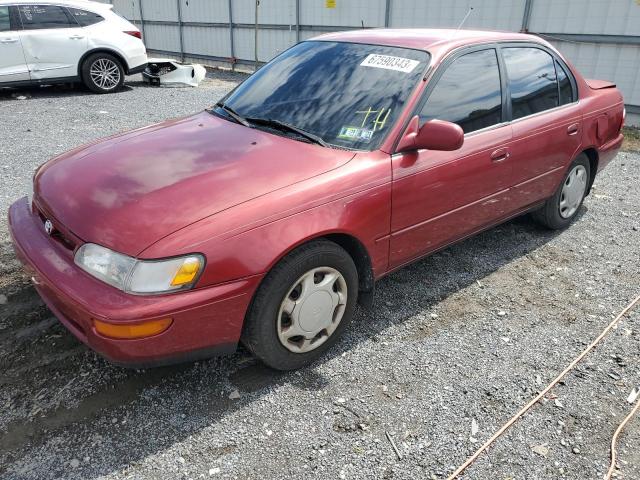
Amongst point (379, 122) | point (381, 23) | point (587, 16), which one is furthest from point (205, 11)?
point (379, 122)

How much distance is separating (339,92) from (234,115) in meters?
0.73

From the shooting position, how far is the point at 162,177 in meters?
2.62

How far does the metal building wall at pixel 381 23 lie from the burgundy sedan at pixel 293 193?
209 inches

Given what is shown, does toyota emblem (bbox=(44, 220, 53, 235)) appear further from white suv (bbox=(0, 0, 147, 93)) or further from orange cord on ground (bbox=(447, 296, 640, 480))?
white suv (bbox=(0, 0, 147, 93))

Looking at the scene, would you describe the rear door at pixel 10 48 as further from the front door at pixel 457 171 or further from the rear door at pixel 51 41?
the front door at pixel 457 171

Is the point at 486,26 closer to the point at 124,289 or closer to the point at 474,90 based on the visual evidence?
the point at 474,90

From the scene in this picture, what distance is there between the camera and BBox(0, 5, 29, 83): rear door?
8.77 m

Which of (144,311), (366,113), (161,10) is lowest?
(144,311)

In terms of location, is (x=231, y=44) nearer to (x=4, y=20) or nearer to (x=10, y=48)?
(x=4, y=20)

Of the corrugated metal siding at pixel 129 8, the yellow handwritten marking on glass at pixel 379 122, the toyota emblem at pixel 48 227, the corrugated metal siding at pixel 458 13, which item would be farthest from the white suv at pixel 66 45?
the corrugated metal siding at pixel 129 8

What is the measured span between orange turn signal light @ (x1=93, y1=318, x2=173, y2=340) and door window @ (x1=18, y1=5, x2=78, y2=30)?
29.0 feet

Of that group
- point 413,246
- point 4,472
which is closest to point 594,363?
point 413,246

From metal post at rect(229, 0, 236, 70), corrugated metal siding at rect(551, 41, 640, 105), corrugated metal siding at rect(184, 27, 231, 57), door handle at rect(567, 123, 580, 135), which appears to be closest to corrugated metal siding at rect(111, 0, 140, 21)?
corrugated metal siding at rect(184, 27, 231, 57)

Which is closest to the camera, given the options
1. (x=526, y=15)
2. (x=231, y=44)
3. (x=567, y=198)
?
(x=567, y=198)
